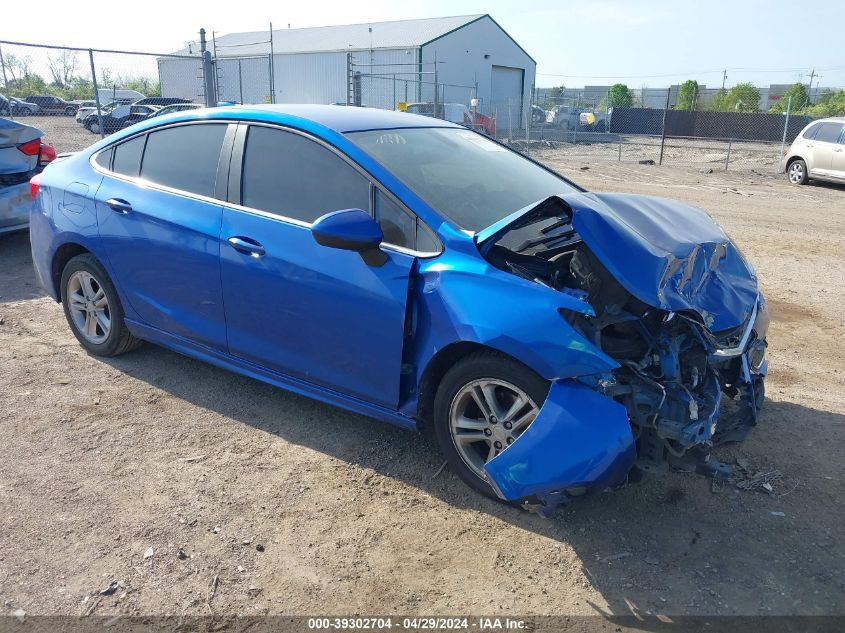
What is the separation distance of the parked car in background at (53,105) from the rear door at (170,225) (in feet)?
58.4

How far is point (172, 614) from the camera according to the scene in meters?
2.61

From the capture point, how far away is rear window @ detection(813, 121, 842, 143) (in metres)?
15.3

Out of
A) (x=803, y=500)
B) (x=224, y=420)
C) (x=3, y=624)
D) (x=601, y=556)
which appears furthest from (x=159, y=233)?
(x=803, y=500)

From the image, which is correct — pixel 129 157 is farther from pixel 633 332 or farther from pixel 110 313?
pixel 633 332

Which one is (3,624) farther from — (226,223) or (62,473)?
(226,223)

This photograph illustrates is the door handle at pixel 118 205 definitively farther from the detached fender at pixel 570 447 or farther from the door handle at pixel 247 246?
the detached fender at pixel 570 447

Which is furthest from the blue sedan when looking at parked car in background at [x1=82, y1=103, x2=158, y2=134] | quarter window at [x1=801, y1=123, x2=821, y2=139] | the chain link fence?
parked car in background at [x1=82, y1=103, x2=158, y2=134]

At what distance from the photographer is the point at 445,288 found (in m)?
3.10

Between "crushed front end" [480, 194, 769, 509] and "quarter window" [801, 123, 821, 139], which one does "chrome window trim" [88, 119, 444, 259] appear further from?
"quarter window" [801, 123, 821, 139]

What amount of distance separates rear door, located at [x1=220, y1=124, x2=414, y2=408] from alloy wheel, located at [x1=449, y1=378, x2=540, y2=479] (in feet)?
1.16

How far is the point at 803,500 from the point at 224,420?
3074 millimetres

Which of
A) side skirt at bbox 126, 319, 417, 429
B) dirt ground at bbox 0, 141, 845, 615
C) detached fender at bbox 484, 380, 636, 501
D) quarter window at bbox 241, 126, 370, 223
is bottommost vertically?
dirt ground at bbox 0, 141, 845, 615

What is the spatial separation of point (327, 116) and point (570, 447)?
233 cm

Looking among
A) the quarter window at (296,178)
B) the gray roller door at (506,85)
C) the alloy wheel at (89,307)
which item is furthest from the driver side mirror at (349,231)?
the gray roller door at (506,85)
